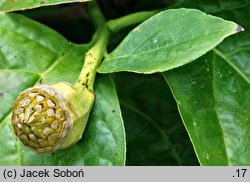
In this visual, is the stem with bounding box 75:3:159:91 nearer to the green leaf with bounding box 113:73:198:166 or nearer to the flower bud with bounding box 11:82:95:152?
the flower bud with bounding box 11:82:95:152

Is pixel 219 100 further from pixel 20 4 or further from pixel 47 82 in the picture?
pixel 20 4

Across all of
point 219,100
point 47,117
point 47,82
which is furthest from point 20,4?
point 219,100

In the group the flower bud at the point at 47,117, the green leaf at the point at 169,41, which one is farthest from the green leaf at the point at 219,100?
the flower bud at the point at 47,117

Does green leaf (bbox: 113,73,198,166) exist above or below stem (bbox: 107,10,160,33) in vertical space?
below

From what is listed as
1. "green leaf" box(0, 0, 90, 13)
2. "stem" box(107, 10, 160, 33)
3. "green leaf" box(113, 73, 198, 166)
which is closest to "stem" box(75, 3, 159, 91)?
"stem" box(107, 10, 160, 33)

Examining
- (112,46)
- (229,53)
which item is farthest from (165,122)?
(229,53)

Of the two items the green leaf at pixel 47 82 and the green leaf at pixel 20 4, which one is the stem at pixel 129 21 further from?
the green leaf at pixel 20 4

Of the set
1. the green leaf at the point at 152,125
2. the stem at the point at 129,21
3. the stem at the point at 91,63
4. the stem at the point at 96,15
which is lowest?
the green leaf at the point at 152,125
